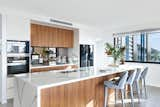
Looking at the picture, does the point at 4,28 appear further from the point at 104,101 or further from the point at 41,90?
the point at 104,101

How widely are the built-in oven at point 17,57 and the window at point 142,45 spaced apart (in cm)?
433

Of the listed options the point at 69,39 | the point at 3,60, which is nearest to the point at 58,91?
the point at 3,60

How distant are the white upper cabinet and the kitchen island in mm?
1627

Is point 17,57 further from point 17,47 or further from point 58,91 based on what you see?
point 58,91

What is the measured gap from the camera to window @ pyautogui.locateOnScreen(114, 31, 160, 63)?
229 inches

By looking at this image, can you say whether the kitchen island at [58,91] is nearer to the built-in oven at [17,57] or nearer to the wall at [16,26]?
the wall at [16,26]

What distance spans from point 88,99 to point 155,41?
4.40 metres

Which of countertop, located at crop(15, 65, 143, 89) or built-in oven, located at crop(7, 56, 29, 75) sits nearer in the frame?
countertop, located at crop(15, 65, 143, 89)

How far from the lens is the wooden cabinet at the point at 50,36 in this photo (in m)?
4.78

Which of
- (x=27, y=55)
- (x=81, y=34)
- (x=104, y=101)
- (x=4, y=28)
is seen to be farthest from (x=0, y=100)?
(x=81, y=34)

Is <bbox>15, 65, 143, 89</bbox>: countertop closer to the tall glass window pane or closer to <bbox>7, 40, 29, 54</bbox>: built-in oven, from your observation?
<bbox>7, 40, 29, 54</bbox>: built-in oven

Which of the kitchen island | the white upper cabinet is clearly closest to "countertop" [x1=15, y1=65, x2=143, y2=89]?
the kitchen island

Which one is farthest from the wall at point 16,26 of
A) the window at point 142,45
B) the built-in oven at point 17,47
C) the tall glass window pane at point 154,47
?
the tall glass window pane at point 154,47

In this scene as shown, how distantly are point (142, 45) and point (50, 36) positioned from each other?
4.05m
